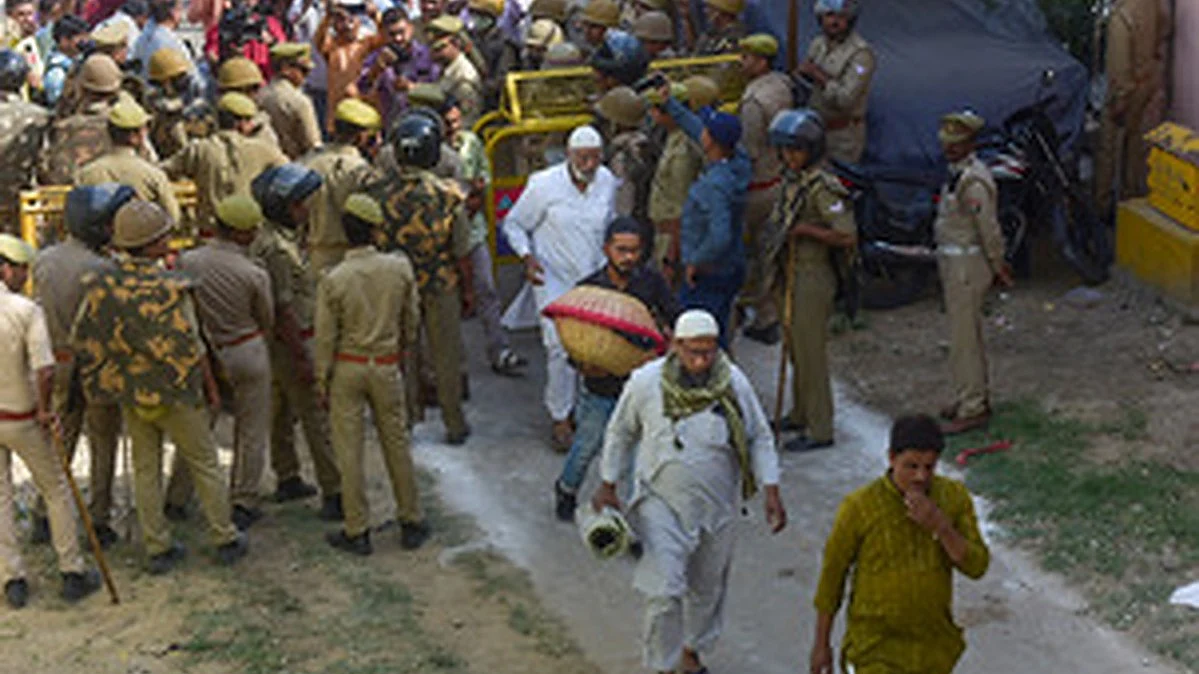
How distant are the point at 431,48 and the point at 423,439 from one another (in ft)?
11.0

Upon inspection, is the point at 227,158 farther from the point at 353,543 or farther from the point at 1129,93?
the point at 1129,93

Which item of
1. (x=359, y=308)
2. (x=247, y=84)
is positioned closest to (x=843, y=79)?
(x=247, y=84)

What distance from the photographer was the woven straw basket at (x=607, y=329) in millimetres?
9031

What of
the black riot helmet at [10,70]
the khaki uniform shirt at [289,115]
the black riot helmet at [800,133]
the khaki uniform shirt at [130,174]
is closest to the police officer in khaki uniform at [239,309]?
the khaki uniform shirt at [130,174]

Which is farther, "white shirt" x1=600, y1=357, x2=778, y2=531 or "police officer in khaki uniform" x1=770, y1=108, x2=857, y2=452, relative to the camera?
"police officer in khaki uniform" x1=770, y1=108, x2=857, y2=452

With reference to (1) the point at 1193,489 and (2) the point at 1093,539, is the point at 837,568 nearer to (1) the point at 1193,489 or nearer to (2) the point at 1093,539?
(2) the point at 1093,539

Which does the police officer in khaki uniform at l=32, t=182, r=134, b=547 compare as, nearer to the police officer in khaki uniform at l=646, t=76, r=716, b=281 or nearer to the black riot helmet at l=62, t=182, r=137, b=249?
the black riot helmet at l=62, t=182, r=137, b=249

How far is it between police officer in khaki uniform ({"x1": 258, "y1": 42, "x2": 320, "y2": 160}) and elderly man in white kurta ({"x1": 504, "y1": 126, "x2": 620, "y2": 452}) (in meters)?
2.16

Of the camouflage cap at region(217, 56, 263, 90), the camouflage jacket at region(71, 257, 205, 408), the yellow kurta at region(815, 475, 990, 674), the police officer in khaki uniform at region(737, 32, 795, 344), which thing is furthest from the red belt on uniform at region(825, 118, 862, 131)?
the yellow kurta at region(815, 475, 990, 674)

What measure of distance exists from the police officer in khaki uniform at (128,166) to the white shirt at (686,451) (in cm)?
375

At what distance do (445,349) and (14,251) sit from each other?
293 centimetres

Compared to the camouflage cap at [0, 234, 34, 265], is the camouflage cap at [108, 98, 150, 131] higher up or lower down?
higher up

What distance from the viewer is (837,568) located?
658cm

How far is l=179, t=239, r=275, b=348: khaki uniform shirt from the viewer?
955 cm
